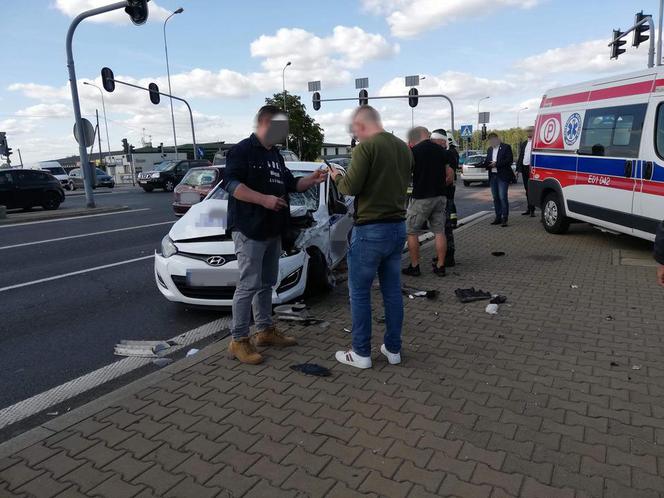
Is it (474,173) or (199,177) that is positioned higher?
(199,177)

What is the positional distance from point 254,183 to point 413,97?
27464 mm

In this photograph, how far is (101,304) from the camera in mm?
6039

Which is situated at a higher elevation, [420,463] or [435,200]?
[435,200]

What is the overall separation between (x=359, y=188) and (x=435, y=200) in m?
3.28

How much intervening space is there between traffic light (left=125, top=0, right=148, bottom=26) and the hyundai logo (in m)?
11.1

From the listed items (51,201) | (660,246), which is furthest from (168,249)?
(51,201)

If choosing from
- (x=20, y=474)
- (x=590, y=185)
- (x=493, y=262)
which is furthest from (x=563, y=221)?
(x=20, y=474)

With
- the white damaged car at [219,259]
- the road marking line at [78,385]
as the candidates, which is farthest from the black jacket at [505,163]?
the road marking line at [78,385]

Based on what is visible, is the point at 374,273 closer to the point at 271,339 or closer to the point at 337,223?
the point at 271,339

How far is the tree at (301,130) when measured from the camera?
55719 mm

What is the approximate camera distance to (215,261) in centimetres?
497

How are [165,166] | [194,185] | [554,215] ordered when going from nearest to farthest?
1. [554,215]
2. [194,185]
3. [165,166]

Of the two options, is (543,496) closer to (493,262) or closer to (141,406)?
(141,406)

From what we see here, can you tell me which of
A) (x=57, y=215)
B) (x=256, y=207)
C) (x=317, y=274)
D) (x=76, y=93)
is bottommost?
(x=57, y=215)
